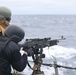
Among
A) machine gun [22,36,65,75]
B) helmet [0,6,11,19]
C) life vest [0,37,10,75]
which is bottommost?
machine gun [22,36,65,75]

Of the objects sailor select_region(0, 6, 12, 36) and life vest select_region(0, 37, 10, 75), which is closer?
life vest select_region(0, 37, 10, 75)

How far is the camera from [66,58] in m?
17.6

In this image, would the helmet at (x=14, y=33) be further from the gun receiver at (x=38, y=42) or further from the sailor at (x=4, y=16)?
the sailor at (x=4, y=16)

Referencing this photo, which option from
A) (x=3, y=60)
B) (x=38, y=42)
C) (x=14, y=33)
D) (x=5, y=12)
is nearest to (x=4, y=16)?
(x=5, y=12)

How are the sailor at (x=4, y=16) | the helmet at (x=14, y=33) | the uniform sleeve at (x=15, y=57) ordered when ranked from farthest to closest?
the sailor at (x=4, y=16) < the helmet at (x=14, y=33) < the uniform sleeve at (x=15, y=57)

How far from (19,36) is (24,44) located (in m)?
0.68

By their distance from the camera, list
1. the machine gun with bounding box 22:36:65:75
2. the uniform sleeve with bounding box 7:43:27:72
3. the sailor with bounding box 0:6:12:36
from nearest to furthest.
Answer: the uniform sleeve with bounding box 7:43:27:72
the machine gun with bounding box 22:36:65:75
the sailor with bounding box 0:6:12:36

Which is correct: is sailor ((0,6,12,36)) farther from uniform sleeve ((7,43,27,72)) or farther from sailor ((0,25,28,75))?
uniform sleeve ((7,43,27,72))

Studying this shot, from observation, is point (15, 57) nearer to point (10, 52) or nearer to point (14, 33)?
point (10, 52)

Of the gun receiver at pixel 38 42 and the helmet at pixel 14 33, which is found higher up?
the helmet at pixel 14 33

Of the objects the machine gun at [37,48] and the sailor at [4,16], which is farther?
the sailor at [4,16]

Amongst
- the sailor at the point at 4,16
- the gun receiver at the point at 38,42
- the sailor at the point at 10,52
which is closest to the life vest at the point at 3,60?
the sailor at the point at 10,52

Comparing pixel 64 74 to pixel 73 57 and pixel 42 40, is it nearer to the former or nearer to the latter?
pixel 73 57

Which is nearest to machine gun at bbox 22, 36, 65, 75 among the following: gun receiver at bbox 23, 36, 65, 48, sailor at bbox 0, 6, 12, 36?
gun receiver at bbox 23, 36, 65, 48
